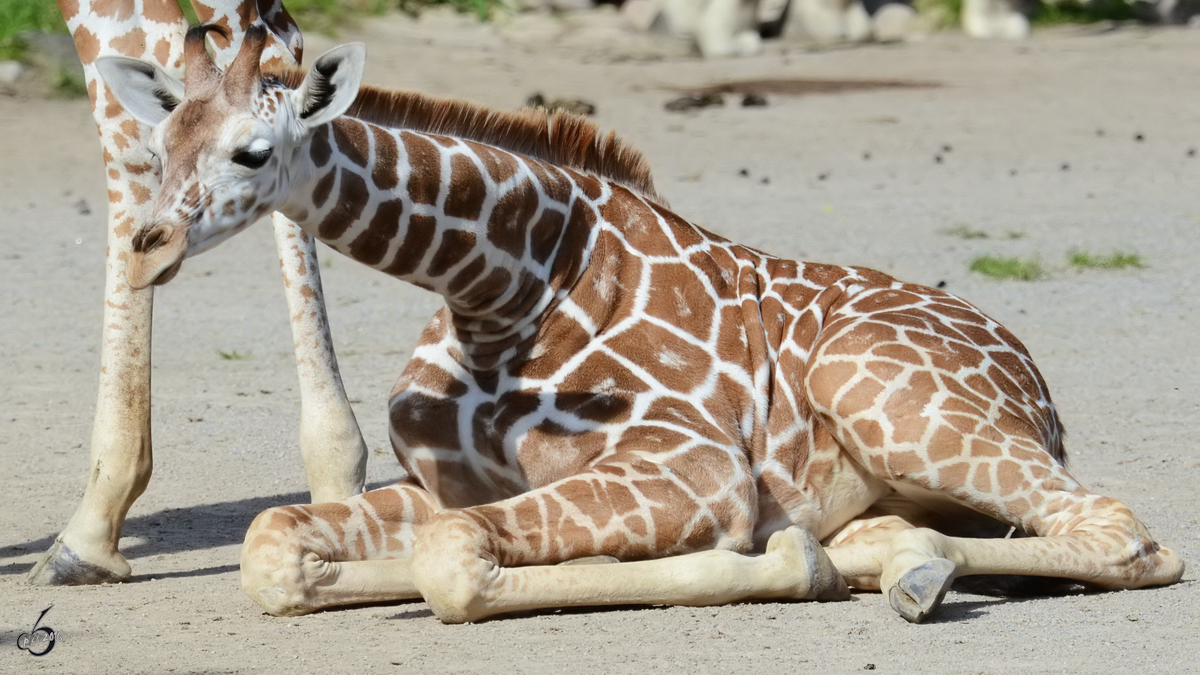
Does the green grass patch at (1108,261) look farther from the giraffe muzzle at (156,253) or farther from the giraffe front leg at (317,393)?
the giraffe muzzle at (156,253)

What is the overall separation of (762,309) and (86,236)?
7.51m

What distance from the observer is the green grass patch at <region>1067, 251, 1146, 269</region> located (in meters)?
9.81

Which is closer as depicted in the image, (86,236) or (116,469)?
(116,469)

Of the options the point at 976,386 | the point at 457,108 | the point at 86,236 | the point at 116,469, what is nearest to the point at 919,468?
the point at 976,386

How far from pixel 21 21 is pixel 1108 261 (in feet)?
37.0

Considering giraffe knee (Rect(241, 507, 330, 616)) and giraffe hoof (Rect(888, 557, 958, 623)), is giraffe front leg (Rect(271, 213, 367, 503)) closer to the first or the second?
giraffe knee (Rect(241, 507, 330, 616))

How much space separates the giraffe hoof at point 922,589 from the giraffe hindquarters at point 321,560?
50.9 inches

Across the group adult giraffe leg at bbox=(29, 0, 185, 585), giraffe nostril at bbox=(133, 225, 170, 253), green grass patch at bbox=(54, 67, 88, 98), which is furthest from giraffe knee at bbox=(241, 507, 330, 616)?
green grass patch at bbox=(54, 67, 88, 98)

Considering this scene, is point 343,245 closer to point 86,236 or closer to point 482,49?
point 86,236

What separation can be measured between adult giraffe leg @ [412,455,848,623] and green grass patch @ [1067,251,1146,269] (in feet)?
19.7

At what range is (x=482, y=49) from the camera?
19.0 metres

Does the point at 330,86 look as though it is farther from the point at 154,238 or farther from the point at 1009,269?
the point at 1009,269

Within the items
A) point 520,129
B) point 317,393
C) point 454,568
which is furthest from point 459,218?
point 317,393

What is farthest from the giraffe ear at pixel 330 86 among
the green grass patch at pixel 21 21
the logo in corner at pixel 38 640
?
the green grass patch at pixel 21 21
